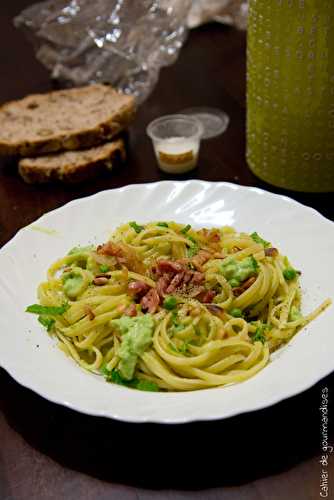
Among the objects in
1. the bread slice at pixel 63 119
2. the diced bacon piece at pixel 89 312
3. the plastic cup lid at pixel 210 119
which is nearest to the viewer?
the diced bacon piece at pixel 89 312

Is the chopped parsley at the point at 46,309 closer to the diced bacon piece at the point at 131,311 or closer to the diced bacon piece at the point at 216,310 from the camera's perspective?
the diced bacon piece at the point at 131,311

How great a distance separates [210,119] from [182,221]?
138cm

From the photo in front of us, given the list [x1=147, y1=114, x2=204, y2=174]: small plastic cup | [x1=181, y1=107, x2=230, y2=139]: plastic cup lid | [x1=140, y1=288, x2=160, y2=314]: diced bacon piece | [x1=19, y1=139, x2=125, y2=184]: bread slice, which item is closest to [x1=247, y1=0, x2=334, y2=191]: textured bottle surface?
[x1=147, y1=114, x2=204, y2=174]: small plastic cup

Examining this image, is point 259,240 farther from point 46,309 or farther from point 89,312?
point 46,309

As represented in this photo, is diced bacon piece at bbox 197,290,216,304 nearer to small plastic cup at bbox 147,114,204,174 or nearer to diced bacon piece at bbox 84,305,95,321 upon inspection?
diced bacon piece at bbox 84,305,95,321

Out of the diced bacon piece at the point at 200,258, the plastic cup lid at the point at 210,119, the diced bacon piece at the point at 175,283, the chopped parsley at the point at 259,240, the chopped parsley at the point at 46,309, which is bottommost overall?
the plastic cup lid at the point at 210,119

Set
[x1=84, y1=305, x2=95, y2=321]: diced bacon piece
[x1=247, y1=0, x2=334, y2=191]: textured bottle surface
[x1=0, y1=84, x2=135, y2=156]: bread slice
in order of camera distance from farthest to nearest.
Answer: [x1=0, y1=84, x2=135, y2=156]: bread slice < [x1=247, y1=0, x2=334, y2=191]: textured bottle surface < [x1=84, y1=305, x2=95, y2=321]: diced bacon piece

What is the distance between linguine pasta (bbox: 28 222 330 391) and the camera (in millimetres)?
2139

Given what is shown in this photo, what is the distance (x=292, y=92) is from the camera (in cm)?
294

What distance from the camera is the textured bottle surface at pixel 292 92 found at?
2.75 metres

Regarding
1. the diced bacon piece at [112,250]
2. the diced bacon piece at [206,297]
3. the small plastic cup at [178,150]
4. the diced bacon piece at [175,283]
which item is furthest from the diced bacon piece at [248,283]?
the small plastic cup at [178,150]

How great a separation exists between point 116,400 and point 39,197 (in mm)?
1843

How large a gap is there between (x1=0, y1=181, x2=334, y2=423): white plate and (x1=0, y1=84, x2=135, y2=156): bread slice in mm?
975

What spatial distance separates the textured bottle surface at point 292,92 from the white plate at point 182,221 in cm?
42
